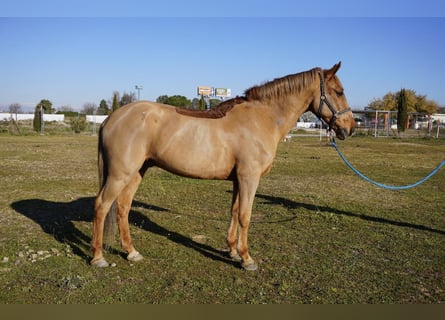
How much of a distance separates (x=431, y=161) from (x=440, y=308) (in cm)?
1589

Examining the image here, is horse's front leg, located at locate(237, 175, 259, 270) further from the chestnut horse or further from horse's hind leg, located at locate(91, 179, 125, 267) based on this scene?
horse's hind leg, located at locate(91, 179, 125, 267)

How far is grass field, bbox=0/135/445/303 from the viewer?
12.5ft

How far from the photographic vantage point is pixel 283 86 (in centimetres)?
468

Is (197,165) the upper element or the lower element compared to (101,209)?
upper

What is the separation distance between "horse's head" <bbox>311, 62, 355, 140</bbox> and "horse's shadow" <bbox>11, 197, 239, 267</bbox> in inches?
94.2

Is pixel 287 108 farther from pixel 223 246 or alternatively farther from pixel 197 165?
pixel 223 246

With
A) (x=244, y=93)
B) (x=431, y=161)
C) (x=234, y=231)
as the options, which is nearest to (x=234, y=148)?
(x=244, y=93)

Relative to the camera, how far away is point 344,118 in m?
4.67

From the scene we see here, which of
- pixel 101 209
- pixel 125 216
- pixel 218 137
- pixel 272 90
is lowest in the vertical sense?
pixel 125 216

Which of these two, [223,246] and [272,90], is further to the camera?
[223,246]

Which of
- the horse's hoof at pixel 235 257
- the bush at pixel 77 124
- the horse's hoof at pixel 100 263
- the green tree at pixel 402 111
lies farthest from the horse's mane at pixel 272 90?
the green tree at pixel 402 111

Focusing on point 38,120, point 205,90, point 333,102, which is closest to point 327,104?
point 333,102

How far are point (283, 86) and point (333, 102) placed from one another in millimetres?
711

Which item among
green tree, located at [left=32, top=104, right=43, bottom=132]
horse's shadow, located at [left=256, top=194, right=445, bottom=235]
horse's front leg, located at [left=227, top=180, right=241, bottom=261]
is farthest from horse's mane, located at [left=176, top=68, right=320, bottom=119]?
green tree, located at [left=32, top=104, right=43, bottom=132]
